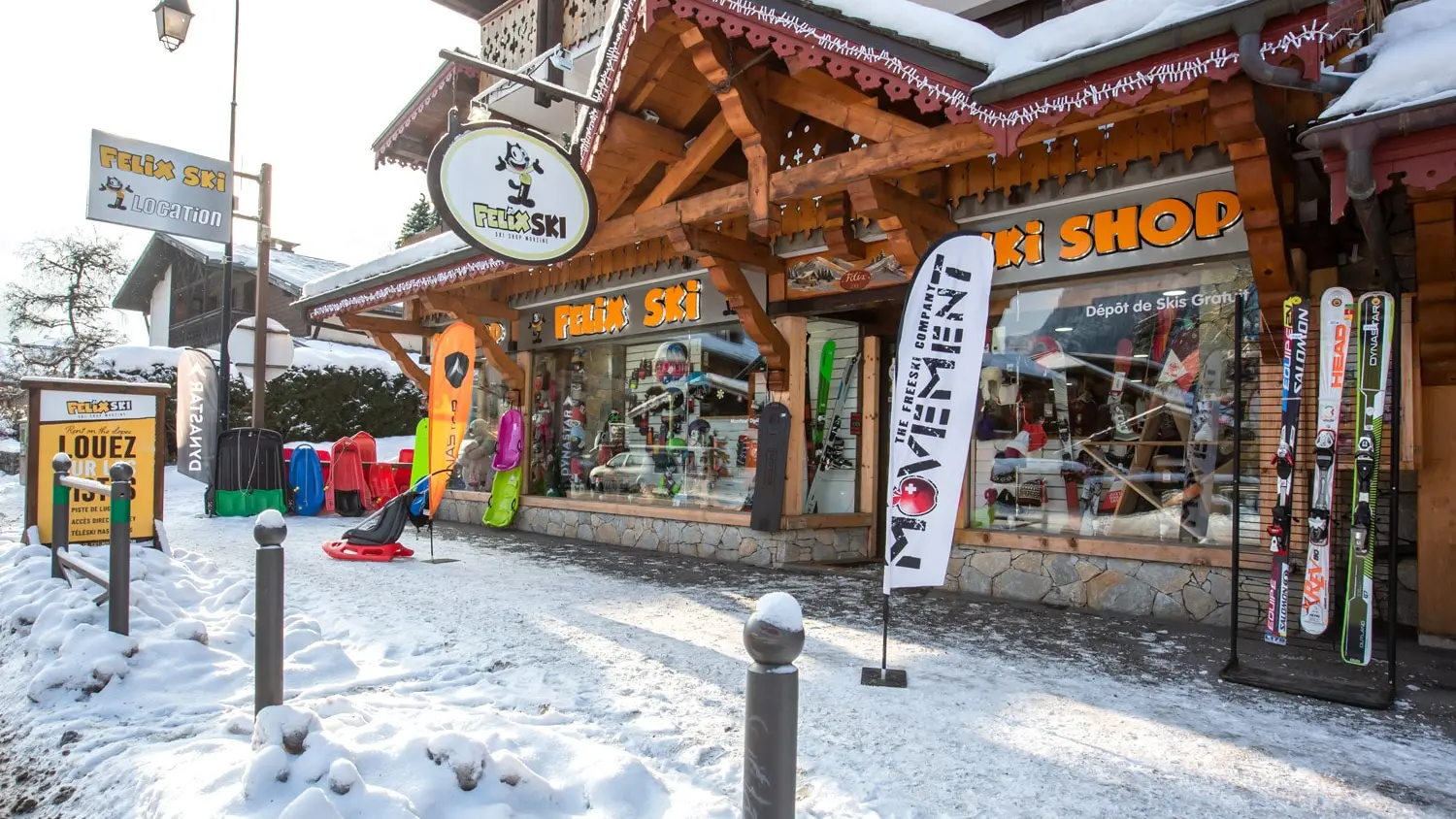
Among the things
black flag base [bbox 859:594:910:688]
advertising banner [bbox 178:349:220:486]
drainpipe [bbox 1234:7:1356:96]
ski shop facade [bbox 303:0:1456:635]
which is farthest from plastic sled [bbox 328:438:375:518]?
drainpipe [bbox 1234:7:1356:96]

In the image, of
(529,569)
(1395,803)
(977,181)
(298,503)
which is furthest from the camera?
(298,503)

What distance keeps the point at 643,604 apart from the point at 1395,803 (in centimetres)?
443

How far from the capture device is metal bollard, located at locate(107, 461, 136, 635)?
14.0ft

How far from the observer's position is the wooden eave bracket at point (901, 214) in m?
6.18

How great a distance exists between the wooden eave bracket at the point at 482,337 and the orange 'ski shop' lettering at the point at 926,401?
23.5ft

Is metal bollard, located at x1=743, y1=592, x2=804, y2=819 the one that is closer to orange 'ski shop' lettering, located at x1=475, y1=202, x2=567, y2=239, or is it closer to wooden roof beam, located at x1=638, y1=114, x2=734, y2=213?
orange 'ski shop' lettering, located at x1=475, y1=202, x2=567, y2=239

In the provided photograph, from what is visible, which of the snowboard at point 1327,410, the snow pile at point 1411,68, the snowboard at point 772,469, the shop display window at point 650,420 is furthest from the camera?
the shop display window at point 650,420

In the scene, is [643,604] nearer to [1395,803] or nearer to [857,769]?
[857,769]

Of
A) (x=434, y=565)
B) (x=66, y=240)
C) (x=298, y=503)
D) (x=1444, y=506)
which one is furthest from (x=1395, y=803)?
(x=66, y=240)

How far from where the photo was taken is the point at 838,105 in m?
6.61

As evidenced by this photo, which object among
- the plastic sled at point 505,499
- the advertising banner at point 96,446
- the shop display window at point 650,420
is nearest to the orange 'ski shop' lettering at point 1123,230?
the shop display window at point 650,420

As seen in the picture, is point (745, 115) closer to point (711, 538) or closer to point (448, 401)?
point (448, 401)

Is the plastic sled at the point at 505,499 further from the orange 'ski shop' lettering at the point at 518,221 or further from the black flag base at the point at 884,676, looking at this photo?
the black flag base at the point at 884,676

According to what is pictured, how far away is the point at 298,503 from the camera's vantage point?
12.6m
